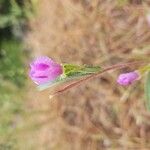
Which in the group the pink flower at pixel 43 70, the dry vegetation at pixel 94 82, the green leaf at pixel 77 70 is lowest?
the pink flower at pixel 43 70

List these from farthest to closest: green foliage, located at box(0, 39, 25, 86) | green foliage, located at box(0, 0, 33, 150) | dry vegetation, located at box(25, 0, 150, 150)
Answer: green foliage, located at box(0, 39, 25, 86) → green foliage, located at box(0, 0, 33, 150) → dry vegetation, located at box(25, 0, 150, 150)

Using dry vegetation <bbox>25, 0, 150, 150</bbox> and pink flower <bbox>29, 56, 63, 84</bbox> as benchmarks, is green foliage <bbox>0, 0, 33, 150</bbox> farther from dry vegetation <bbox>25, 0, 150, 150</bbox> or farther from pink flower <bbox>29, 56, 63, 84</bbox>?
pink flower <bbox>29, 56, 63, 84</bbox>

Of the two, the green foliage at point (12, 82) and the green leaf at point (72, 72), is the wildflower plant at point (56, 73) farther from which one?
the green foliage at point (12, 82)

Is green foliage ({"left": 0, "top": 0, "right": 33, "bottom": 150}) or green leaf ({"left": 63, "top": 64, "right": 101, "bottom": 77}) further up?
green foliage ({"left": 0, "top": 0, "right": 33, "bottom": 150})

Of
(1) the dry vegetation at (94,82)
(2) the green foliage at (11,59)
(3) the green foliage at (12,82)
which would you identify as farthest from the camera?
(2) the green foliage at (11,59)

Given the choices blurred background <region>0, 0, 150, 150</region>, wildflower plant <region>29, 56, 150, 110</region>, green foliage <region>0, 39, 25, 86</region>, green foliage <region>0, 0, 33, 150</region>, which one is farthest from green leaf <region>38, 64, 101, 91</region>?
green foliage <region>0, 39, 25, 86</region>

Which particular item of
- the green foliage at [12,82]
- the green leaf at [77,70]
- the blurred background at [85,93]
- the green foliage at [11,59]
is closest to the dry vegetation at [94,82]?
the blurred background at [85,93]

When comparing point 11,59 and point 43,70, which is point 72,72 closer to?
point 43,70
